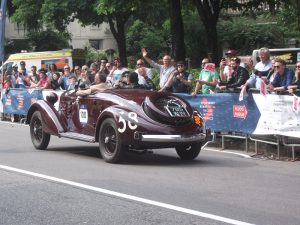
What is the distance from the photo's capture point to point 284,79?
12.4 m

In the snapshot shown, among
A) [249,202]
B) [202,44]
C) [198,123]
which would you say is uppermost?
[202,44]

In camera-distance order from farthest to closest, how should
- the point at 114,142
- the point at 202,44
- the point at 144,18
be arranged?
1. the point at 202,44
2. the point at 144,18
3. the point at 114,142

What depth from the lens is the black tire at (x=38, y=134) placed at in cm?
1309

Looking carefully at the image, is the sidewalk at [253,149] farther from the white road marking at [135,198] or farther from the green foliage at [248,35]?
the green foliage at [248,35]

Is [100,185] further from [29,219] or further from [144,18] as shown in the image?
[144,18]

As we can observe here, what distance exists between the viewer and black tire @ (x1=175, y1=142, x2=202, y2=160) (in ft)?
38.0

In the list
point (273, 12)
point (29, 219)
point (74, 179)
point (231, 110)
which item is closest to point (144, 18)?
point (273, 12)

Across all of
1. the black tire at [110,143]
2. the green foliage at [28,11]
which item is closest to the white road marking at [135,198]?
the black tire at [110,143]

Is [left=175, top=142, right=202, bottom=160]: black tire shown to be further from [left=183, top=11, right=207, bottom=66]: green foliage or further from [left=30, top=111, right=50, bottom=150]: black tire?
[left=183, top=11, right=207, bottom=66]: green foliage

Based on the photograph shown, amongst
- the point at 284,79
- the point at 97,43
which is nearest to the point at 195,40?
the point at 97,43

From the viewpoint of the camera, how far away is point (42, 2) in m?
40.9

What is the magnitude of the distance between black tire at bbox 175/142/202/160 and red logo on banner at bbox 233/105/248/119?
172 cm

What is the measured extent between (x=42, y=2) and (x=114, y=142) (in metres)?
31.3

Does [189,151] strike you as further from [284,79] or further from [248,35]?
[248,35]
